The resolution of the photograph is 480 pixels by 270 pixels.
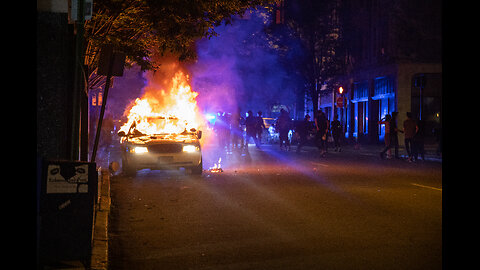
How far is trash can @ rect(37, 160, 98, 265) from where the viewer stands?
18.0 ft

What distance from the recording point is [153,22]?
11.9 meters

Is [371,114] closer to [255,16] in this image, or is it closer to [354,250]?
[255,16]

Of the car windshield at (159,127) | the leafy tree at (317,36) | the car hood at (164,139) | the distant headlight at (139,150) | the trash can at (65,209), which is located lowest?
the trash can at (65,209)

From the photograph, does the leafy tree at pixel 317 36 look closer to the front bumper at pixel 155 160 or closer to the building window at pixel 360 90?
the building window at pixel 360 90

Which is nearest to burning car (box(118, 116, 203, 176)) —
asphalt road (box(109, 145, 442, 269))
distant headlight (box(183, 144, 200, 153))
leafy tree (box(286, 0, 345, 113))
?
distant headlight (box(183, 144, 200, 153))

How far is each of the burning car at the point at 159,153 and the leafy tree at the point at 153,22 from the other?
1971mm

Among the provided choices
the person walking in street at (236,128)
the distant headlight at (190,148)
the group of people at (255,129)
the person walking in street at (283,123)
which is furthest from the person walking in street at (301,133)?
the distant headlight at (190,148)

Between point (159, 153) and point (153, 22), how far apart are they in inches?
152

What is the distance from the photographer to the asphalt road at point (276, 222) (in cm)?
641

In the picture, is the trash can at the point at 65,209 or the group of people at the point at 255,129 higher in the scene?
the group of people at the point at 255,129

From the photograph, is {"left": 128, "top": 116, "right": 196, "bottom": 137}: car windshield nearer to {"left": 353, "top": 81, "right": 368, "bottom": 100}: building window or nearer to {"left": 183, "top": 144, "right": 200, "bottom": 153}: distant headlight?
{"left": 183, "top": 144, "right": 200, "bottom": 153}: distant headlight

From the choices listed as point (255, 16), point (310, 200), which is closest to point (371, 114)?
point (255, 16)

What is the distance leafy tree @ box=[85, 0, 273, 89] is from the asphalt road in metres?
3.11

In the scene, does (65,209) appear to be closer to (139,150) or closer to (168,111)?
(139,150)
